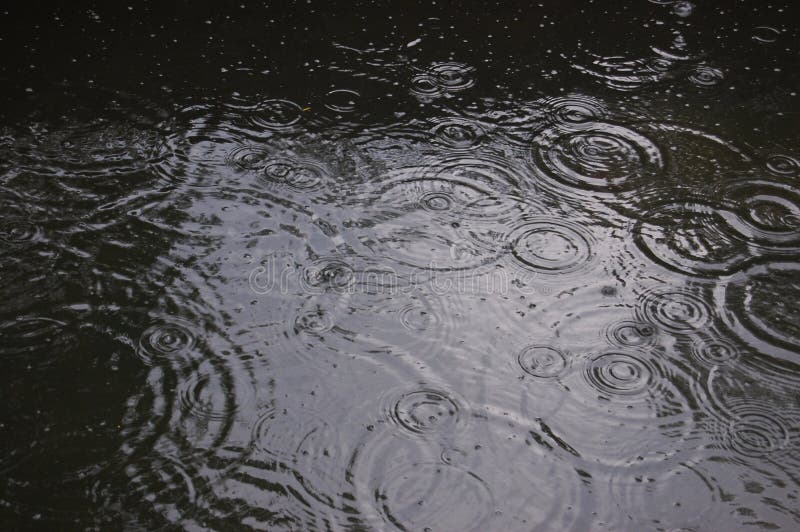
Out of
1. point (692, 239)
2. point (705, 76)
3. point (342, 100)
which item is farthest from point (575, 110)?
point (342, 100)

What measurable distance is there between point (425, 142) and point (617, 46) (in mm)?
988

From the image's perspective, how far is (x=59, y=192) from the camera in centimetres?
235

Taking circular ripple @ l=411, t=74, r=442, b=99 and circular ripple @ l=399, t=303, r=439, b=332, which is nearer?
circular ripple @ l=399, t=303, r=439, b=332

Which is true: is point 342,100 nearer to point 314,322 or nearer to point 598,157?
point 598,157

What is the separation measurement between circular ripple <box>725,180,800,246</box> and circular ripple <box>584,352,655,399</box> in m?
0.65

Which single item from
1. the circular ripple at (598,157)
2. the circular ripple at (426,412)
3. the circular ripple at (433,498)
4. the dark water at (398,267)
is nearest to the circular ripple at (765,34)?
the dark water at (398,267)

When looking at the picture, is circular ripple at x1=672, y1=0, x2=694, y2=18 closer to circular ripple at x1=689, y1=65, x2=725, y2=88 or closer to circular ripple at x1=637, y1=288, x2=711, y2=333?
circular ripple at x1=689, y1=65, x2=725, y2=88

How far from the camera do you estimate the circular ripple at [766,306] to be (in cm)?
204

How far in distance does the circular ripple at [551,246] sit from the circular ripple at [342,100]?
0.79 metres

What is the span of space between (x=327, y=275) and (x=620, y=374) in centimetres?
82

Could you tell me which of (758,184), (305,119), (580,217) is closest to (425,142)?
(305,119)

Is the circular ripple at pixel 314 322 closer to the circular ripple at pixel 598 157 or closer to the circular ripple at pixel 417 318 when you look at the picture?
the circular ripple at pixel 417 318

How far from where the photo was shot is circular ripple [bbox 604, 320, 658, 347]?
2.02m

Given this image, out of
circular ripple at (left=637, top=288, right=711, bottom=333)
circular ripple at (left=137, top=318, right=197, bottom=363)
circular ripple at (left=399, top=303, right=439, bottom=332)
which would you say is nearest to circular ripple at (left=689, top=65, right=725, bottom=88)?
circular ripple at (left=637, top=288, right=711, bottom=333)
